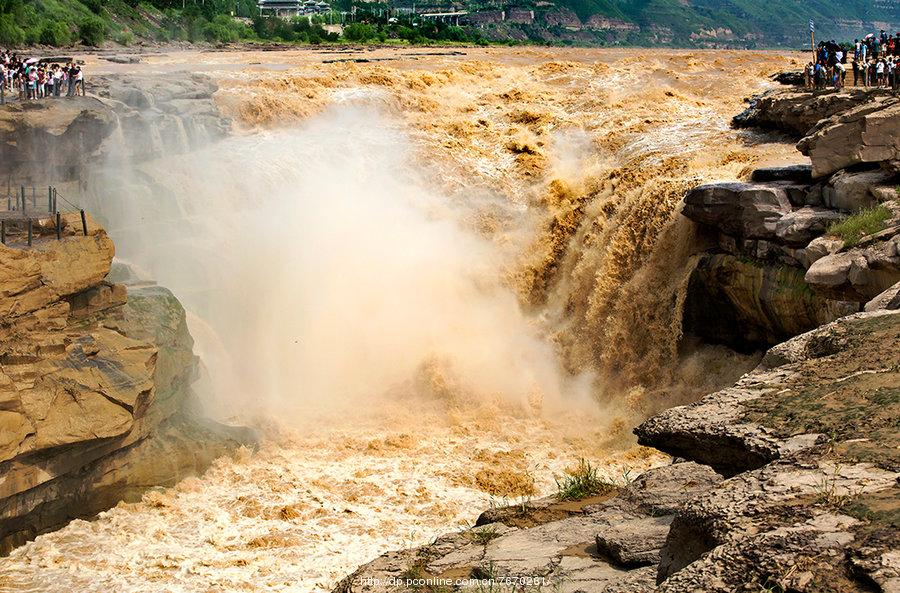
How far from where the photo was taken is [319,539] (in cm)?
1366

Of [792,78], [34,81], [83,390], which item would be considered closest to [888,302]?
[83,390]

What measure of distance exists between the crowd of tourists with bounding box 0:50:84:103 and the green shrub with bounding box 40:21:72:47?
15.3m

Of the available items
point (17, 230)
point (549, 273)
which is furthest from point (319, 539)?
point (549, 273)

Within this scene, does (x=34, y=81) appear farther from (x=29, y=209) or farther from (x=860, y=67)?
(x=860, y=67)

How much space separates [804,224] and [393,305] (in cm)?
814

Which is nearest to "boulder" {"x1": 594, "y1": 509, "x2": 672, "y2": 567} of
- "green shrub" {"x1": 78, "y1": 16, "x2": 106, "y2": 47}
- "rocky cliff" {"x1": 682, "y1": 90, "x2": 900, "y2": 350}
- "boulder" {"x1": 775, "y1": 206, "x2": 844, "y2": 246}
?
"rocky cliff" {"x1": 682, "y1": 90, "x2": 900, "y2": 350}

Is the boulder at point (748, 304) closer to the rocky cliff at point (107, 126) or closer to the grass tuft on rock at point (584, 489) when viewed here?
the grass tuft on rock at point (584, 489)

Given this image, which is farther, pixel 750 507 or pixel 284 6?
pixel 284 6

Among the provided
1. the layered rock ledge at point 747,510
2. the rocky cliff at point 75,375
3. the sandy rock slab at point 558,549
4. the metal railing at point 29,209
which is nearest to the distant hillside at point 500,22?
the metal railing at point 29,209

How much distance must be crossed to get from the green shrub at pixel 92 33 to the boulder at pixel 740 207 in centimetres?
2727

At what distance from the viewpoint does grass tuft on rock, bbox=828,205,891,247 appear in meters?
14.5

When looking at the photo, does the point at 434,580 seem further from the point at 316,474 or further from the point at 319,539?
the point at 316,474

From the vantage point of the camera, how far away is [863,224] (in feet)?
48.2

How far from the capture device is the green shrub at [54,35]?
119 ft
